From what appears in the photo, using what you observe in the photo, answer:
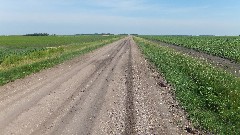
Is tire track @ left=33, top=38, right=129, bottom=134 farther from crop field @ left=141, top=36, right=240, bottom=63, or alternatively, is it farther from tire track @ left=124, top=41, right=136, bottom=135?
crop field @ left=141, top=36, right=240, bottom=63

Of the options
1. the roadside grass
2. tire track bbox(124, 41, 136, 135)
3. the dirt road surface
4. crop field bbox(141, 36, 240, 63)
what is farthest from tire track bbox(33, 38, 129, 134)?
crop field bbox(141, 36, 240, 63)

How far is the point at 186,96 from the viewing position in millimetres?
15922

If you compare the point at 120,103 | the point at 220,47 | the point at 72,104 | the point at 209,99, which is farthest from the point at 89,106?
the point at 220,47

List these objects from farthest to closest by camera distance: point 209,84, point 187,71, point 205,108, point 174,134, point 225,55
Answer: point 225,55 → point 187,71 → point 209,84 → point 205,108 → point 174,134

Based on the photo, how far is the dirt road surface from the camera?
11.3 m

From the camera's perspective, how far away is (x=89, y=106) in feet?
46.8

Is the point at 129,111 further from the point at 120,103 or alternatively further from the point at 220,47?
the point at 220,47

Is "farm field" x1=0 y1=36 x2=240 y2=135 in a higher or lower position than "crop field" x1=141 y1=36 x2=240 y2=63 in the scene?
higher

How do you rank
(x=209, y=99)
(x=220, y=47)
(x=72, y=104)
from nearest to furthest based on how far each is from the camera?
(x=72, y=104), (x=209, y=99), (x=220, y=47)

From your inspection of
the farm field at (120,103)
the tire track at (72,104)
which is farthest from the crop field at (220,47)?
the tire track at (72,104)

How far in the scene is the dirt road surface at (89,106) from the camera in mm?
11339

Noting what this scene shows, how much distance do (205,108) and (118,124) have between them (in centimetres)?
434

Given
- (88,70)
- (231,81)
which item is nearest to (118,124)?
(231,81)

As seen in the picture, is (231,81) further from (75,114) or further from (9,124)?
(9,124)
